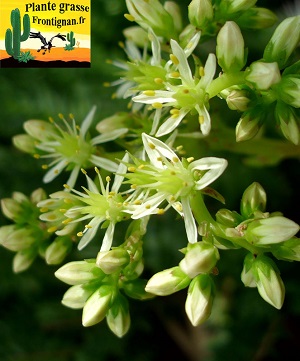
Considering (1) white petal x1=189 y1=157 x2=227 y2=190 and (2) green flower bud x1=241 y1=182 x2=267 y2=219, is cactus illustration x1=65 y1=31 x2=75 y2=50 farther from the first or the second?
(2) green flower bud x1=241 y1=182 x2=267 y2=219

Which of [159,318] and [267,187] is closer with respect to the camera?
[267,187]

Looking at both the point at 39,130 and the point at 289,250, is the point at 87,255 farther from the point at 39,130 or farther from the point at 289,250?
the point at 289,250

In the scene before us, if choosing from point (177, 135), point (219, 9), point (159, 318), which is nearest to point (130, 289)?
point (177, 135)

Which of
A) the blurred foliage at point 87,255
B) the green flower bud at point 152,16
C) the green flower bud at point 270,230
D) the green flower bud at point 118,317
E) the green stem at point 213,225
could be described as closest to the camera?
the green flower bud at point 270,230

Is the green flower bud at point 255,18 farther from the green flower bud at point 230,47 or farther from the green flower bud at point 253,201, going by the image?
the green flower bud at point 253,201

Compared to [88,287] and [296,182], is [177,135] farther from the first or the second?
[296,182]

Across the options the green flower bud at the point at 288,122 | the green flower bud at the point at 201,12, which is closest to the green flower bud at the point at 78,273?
the green flower bud at the point at 288,122

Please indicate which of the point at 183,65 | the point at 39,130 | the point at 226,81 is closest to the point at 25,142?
the point at 39,130
